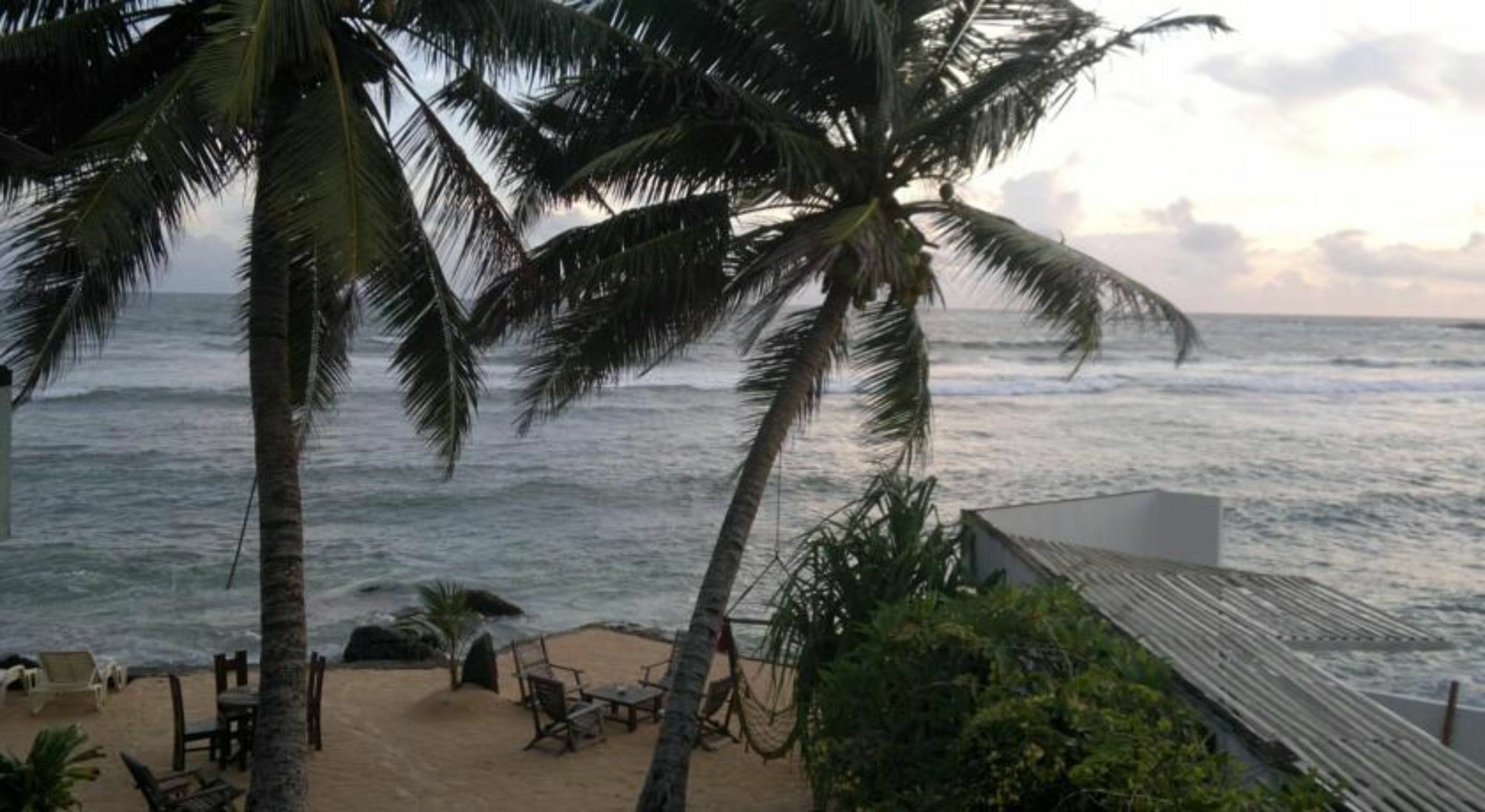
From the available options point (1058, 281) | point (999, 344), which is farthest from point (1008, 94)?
point (999, 344)

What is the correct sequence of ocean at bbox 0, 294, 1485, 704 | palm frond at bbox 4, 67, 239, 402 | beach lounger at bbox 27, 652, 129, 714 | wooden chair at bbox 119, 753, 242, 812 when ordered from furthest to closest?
1. ocean at bbox 0, 294, 1485, 704
2. beach lounger at bbox 27, 652, 129, 714
3. wooden chair at bbox 119, 753, 242, 812
4. palm frond at bbox 4, 67, 239, 402

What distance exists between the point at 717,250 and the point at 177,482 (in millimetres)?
25341

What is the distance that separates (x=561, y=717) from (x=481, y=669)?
2.02 meters

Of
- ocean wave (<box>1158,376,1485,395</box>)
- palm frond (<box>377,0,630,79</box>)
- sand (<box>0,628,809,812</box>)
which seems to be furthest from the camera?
ocean wave (<box>1158,376,1485,395</box>)

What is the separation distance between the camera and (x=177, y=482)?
2998 cm

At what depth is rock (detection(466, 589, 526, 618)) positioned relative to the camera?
58.2 feet

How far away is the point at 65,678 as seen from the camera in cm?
1107

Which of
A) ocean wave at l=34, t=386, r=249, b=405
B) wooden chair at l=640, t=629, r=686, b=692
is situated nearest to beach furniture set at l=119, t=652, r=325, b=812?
wooden chair at l=640, t=629, r=686, b=692

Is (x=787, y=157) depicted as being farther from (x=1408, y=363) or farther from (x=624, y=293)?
(x=1408, y=363)

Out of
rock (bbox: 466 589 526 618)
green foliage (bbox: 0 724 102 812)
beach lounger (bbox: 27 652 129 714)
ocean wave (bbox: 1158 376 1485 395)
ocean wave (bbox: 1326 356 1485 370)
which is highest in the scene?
ocean wave (bbox: 1326 356 1485 370)

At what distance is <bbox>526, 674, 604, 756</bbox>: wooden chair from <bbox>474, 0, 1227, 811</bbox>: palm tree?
2560 millimetres

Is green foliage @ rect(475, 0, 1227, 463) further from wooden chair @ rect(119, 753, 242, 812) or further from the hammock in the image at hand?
wooden chair @ rect(119, 753, 242, 812)

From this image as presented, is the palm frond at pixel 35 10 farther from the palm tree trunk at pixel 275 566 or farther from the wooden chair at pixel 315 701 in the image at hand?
the wooden chair at pixel 315 701

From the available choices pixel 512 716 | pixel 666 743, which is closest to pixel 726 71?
pixel 666 743
